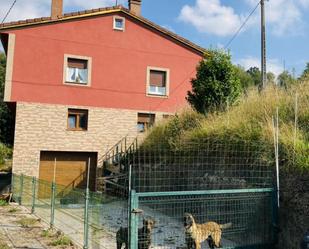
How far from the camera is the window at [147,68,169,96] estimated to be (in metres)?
21.1

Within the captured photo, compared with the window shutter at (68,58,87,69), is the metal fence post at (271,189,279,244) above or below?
below

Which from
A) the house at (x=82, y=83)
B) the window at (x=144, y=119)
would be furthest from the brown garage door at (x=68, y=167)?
the window at (x=144, y=119)

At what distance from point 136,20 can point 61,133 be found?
280 inches

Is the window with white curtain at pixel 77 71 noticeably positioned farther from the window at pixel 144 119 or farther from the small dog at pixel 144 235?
the small dog at pixel 144 235

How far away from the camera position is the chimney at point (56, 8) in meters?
19.6

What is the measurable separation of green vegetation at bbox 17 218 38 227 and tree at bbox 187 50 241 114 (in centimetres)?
608

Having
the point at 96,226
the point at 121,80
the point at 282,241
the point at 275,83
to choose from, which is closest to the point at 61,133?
the point at 121,80

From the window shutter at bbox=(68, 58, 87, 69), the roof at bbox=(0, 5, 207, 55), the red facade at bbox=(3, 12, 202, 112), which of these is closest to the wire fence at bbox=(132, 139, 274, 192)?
the red facade at bbox=(3, 12, 202, 112)

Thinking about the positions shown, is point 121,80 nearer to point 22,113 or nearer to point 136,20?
point 136,20

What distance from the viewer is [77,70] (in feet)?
64.2

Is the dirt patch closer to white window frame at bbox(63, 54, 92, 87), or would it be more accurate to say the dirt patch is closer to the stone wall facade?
the stone wall facade

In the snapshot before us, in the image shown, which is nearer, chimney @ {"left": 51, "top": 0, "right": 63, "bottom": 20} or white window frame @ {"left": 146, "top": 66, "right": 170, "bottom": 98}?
chimney @ {"left": 51, "top": 0, "right": 63, "bottom": 20}

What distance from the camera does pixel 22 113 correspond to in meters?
18.2

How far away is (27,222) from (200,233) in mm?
5732
